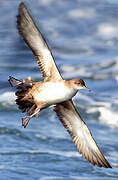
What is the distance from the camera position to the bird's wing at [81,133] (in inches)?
415

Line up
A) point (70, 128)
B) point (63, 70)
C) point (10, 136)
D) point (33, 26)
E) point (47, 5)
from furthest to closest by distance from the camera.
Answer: point (47, 5) < point (63, 70) < point (10, 136) < point (70, 128) < point (33, 26)

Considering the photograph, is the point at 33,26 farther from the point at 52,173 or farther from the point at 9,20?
the point at 9,20

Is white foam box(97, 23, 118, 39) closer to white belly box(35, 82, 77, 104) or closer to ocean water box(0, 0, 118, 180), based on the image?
ocean water box(0, 0, 118, 180)

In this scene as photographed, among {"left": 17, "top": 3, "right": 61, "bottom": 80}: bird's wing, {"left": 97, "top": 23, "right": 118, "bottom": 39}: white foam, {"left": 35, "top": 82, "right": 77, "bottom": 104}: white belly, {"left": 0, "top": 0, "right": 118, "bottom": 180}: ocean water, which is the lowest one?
{"left": 97, "top": 23, "right": 118, "bottom": 39}: white foam

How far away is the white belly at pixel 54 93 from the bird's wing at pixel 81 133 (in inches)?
32.8

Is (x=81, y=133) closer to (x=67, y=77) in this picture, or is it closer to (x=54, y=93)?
(x=54, y=93)

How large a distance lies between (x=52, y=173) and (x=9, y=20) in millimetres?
12465

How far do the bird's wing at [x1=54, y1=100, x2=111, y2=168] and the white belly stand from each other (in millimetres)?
833

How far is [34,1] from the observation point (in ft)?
91.7

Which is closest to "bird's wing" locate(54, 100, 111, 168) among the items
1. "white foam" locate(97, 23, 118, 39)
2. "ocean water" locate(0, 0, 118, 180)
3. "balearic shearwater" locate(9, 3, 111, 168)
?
"balearic shearwater" locate(9, 3, 111, 168)

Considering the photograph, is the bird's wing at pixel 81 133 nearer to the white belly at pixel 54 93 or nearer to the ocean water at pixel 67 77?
the white belly at pixel 54 93

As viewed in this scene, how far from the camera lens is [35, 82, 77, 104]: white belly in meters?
9.58

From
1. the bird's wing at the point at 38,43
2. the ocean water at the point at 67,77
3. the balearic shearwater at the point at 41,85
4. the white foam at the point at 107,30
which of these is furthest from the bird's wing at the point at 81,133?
the white foam at the point at 107,30

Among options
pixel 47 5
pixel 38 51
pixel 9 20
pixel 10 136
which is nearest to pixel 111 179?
pixel 10 136
